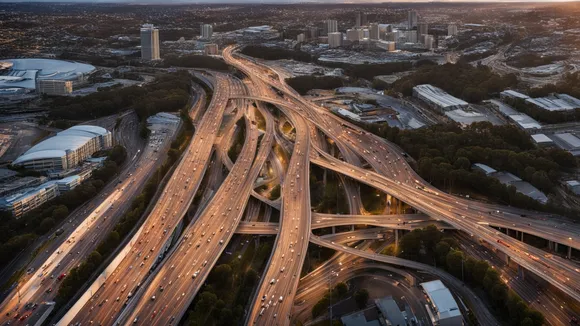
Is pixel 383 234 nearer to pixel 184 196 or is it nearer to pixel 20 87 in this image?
pixel 184 196

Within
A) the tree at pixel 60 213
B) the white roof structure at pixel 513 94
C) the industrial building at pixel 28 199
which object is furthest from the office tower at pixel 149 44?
the tree at pixel 60 213

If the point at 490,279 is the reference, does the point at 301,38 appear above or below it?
above

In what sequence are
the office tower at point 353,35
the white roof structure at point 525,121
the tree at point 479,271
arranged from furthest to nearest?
the office tower at point 353,35 < the white roof structure at point 525,121 < the tree at point 479,271

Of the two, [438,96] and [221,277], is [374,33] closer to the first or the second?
[438,96]

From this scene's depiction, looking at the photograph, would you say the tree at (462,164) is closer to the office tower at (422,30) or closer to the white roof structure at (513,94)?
the white roof structure at (513,94)

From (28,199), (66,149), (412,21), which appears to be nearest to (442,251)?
(28,199)

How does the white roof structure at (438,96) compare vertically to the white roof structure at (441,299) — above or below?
above

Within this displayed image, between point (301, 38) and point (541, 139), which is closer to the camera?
point (541, 139)

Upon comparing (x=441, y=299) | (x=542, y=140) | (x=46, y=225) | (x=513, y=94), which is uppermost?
(x=513, y=94)
